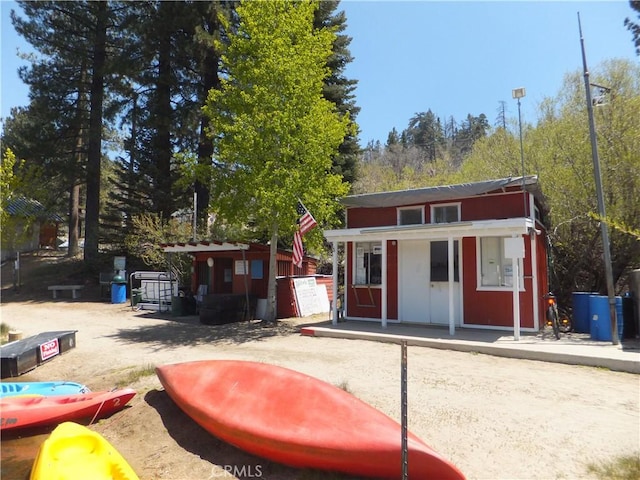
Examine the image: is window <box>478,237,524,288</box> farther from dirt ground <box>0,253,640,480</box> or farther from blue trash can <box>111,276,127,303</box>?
blue trash can <box>111,276,127,303</box>

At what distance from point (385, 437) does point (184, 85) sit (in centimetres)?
2415

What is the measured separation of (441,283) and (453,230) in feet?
6.20

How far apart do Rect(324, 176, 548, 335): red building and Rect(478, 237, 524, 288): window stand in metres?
0.02

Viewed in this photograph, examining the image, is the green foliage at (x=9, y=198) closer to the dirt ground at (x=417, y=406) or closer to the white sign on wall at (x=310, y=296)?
the dirt ground at (x=417, y=406)

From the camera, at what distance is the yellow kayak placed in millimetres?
4023

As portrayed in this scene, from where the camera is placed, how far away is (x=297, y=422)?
14.7ft

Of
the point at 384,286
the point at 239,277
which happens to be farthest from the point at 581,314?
the point at 239,277

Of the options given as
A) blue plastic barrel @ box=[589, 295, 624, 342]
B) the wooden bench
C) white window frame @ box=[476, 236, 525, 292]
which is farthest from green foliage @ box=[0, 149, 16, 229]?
blue plastic barrel @ box=[589, 295, 624, 342]

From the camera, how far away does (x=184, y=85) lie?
24062mm

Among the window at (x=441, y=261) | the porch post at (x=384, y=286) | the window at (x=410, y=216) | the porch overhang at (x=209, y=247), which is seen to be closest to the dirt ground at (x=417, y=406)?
the porch post at (x=384, y=286)

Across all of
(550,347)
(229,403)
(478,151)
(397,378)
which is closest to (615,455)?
(397,378)

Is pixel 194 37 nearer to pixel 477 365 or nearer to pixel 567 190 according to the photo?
pixel 567 190

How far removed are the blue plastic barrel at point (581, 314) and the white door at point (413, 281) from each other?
3.70 meters

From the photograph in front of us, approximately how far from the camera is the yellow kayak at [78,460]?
13.2 feet
